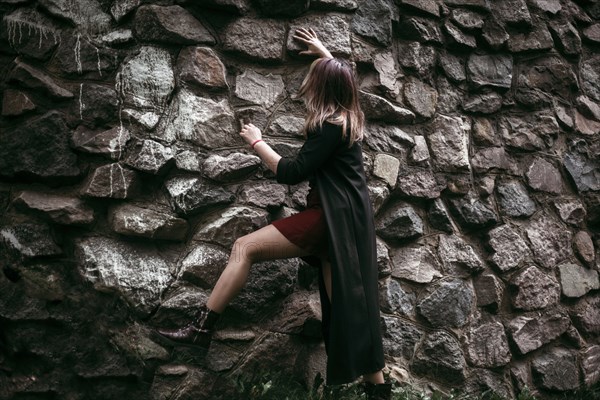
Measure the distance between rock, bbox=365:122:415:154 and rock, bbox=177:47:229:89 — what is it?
0.93 metres

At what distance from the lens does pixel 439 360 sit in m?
3.37

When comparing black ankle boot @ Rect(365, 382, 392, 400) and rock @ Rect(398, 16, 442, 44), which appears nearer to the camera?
black ankle boot @ Rect(365, 382, 392, 400)

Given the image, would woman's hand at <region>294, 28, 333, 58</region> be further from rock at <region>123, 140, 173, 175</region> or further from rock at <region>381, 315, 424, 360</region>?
rock at <region>381, 315, 424, 360</region>

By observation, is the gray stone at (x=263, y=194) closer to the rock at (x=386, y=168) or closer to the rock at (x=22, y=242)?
the rock at (x=386, y=168)

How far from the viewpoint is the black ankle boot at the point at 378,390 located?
109 inches

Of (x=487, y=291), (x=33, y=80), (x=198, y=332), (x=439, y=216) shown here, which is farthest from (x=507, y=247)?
(x=33, y=80)

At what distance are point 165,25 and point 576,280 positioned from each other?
3147 mm

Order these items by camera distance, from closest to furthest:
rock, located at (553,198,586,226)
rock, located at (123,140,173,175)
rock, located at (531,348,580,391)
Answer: rock, located at (123,140,173,175)
rock, located at (531,348,580,391)
rock, located at (553,198,586,226)

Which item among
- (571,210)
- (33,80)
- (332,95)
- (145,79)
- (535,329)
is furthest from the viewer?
(571,210)

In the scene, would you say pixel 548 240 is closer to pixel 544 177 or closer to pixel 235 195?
pixel 544 177

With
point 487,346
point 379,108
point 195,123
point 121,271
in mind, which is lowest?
point 121,271

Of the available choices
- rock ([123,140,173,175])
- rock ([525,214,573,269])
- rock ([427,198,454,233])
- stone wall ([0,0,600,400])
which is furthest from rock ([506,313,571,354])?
rock ([123,140,173,175])

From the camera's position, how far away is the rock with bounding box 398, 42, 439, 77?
3.51 metres

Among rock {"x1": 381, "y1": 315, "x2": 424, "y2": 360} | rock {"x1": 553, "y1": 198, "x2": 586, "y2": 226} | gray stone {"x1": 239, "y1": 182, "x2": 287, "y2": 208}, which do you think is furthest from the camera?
rock {"x1": 553, "y1": 198, "x2": 586, "y2": 226}
